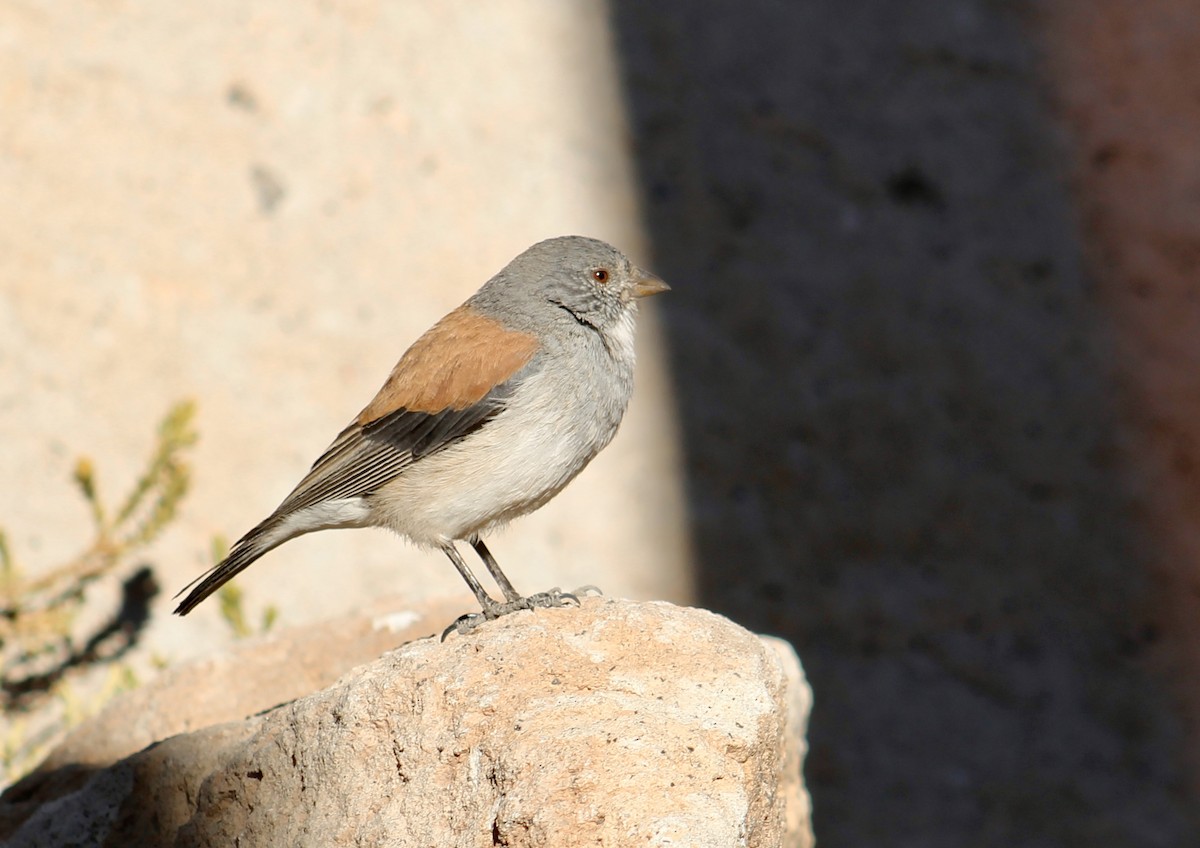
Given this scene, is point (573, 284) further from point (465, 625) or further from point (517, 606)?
point (465, 625)

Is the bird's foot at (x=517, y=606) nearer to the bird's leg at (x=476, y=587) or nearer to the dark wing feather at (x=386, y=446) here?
the bird's leg at (x=476, y=587)

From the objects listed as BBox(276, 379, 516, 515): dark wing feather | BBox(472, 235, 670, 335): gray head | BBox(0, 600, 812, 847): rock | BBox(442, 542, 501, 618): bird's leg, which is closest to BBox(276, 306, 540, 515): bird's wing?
BBox(276, 379, 516, 515): dark wing feather

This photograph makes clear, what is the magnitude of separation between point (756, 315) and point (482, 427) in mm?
3431

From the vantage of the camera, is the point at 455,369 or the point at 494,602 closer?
the point at 494,602

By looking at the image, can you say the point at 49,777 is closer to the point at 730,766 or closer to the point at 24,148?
the point at 730,766

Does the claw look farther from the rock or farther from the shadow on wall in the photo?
the shadow on wall

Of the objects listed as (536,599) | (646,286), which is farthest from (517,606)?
(646,286)

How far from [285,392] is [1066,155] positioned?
4720mm

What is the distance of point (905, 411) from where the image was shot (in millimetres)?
7336

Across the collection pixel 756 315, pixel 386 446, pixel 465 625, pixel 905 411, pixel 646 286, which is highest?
pixel 646 286

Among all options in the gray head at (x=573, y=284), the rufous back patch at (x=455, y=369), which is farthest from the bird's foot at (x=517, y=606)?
the gray head at (x=573, y=284)

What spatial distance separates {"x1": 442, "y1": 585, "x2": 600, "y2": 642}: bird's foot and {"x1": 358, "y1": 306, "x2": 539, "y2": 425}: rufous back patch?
28.5 inches

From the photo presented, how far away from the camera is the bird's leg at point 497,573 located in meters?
4.38

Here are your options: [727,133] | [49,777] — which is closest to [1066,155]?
[727,133]
